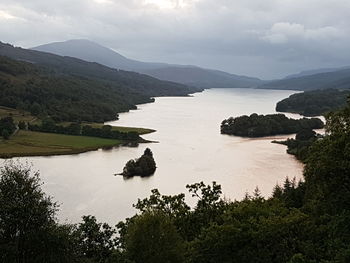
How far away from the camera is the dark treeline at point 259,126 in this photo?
266ft

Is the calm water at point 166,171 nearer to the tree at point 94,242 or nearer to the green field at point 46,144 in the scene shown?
the green field at point 46,144

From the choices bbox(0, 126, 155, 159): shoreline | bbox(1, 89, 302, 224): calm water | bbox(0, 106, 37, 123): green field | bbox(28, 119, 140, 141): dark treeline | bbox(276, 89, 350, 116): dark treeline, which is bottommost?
bbox(1, 89, 302, 224): calm water

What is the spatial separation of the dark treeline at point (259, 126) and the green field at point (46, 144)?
22573 millimetres

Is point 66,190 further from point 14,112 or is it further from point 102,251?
point 14,112

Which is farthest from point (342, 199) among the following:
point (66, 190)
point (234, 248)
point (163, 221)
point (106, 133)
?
point (106, 133)

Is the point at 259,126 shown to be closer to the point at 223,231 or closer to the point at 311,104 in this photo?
the point at 311,104

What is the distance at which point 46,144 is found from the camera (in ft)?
201

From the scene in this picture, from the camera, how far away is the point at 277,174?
46.4m

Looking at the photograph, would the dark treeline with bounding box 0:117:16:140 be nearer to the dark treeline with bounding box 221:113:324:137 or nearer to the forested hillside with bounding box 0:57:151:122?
the forested hillside with bounding box 0:57:151:122

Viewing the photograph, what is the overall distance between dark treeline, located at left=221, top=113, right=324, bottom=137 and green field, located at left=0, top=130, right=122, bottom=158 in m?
22.6

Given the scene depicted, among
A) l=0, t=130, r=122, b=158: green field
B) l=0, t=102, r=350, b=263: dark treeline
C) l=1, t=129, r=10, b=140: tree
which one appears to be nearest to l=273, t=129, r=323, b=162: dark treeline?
l=0, t=130, r=122, b=158: green field

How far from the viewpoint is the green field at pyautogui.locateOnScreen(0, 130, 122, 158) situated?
55.3 metres

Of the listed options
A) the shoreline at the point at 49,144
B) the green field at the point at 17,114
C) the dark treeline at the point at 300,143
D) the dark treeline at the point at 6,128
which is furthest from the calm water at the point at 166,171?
the green field at the point at 17,114

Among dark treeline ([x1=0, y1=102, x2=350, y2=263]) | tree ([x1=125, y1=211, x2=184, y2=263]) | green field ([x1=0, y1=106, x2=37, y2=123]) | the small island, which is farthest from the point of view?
green field ([x1=0, y1=106, x2=37, y2=123])
